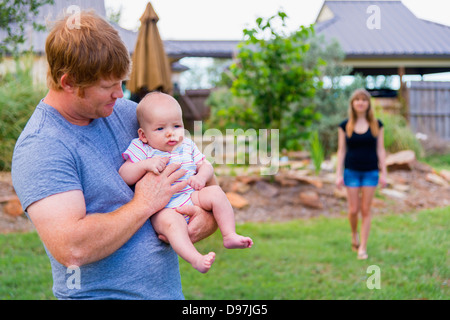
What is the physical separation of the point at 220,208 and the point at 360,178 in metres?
3.83

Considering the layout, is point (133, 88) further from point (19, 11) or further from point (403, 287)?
point (403, 287)

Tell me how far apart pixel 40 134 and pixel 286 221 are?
5.27 meters

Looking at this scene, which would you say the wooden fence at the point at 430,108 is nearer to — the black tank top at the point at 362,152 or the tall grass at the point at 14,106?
the black tank top at the point at 362,152

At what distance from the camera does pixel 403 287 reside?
410 centimetres

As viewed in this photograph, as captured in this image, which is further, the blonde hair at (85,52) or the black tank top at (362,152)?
the black tank top at (362,152)

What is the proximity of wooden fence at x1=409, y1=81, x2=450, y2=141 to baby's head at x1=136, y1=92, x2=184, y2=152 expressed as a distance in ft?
28.8

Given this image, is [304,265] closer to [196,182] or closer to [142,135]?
[196,182]

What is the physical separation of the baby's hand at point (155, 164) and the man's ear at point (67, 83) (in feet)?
1.26

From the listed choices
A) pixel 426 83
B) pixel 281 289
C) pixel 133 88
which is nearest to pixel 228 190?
pixel 133 88

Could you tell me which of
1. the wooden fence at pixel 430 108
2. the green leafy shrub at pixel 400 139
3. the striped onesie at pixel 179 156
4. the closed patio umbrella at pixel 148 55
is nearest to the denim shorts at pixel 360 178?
the closed patio umbrella at pixel 148 55

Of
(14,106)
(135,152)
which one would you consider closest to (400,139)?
(14,106)

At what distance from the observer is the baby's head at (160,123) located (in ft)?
6.02

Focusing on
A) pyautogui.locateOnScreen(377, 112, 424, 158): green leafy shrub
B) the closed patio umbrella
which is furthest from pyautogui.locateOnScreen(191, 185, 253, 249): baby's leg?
pyautogui.locateOnScreen(377, 112, 424, 158): green leafy shrub

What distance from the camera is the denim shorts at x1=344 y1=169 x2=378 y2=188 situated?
5.20 meters
